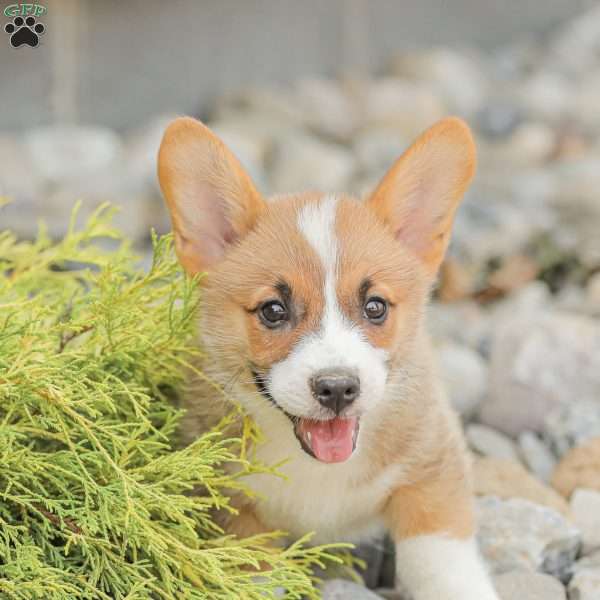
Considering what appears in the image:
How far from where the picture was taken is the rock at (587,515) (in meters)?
2.81

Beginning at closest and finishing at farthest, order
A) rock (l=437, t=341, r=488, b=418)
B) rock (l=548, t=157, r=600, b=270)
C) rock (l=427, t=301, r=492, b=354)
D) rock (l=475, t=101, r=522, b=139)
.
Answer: rock (l=437, t=341, r=488, b=418) → rock (l=427, t=301, r=492, b=354) → rock (l=548, t=157, r=600, b=270) → rock (l=475, t=101, r=522, b=139)

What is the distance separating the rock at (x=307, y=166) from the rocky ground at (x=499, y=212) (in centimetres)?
2

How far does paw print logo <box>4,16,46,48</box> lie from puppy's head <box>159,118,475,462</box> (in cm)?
76

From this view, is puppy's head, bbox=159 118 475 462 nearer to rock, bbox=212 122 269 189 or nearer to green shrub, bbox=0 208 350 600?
green shrub, bbox=0 208 350 600

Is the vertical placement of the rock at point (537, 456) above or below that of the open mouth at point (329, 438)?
below

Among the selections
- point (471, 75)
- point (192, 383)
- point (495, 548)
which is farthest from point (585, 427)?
point (471, 75)

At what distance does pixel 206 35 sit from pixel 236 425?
5.63 m

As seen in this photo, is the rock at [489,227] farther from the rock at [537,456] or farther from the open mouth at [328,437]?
the open mouth at [328,437]

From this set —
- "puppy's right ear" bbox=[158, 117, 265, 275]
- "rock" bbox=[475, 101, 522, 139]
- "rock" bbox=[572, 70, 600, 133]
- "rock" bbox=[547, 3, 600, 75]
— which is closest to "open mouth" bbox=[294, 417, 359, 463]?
"puppy's right ear" bbox=[158, 117, 265, 275]

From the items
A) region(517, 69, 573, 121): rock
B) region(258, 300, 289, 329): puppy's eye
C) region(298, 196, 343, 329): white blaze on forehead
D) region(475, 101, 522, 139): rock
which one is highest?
region(298, 196, 343, 329): white blaze on forehead

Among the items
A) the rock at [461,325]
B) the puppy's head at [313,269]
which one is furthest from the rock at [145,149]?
the puppy's head at [313,269]

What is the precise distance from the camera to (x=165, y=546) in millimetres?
2129

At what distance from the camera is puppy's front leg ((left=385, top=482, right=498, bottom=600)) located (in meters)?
2.38

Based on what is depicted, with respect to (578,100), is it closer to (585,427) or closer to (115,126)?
(115,126)
